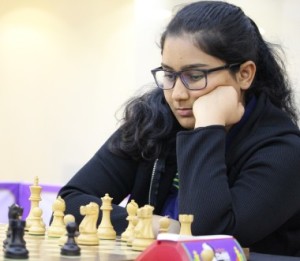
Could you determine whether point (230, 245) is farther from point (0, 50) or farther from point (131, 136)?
point (0, 50)

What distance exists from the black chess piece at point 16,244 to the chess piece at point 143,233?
0.27 meters

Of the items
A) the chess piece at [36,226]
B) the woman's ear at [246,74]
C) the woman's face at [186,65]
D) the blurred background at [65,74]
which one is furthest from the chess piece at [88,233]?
the blurred background at [65,74]

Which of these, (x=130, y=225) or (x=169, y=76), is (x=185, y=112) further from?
(x=130, y=225)

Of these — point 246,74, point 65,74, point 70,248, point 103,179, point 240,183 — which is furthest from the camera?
point 65,74

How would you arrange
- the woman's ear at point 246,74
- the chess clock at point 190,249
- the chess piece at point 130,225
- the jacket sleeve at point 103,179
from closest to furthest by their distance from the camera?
the chess clock at point 190,249
the chess piece at point 130,225
the woman's ear at point 246,74
the jacket sleeve at point 103,179

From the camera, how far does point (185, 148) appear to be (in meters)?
1.43

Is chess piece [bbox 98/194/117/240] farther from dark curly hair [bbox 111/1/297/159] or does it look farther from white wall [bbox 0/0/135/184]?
white wall [bbox 0/0/135/184]

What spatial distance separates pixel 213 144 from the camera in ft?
4.62

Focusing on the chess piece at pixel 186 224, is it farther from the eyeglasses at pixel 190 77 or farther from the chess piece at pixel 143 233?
the eyeglasses at pixel 190 77

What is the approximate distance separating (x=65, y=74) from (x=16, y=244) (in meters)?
4.86

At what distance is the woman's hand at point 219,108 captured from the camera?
1.46 metres

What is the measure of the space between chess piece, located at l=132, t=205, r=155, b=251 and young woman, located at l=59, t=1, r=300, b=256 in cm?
18

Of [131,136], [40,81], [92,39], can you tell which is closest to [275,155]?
[131,136]

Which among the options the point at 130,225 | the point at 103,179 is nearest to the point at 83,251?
the point at 130,225
